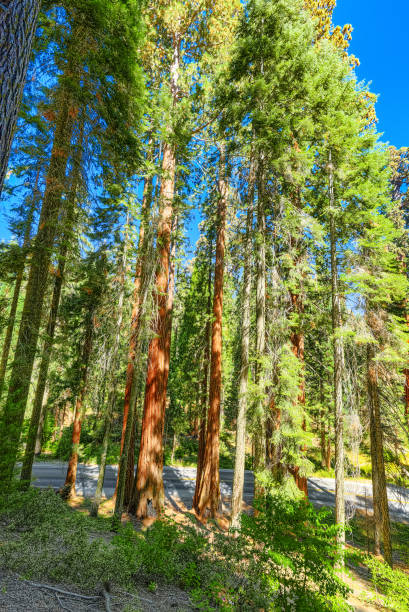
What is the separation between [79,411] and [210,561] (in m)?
9.29

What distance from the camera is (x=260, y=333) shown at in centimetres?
908

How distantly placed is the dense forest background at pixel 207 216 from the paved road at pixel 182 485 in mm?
3715

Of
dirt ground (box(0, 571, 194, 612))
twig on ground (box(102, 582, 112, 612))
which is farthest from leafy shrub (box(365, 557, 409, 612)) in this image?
twig on ground (box(102, 582, 112, 612))

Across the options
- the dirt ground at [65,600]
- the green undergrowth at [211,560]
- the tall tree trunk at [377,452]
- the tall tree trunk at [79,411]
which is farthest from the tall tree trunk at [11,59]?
the tall tree trunk at [377,452]

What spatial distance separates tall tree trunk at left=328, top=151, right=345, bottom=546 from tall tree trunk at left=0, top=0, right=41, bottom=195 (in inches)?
366

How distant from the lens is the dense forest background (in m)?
7.25

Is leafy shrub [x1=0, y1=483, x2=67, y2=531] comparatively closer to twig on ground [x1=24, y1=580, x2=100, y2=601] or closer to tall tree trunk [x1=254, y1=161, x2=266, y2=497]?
twig on ground [x1=24, y1=580, x2=100, y2=601]

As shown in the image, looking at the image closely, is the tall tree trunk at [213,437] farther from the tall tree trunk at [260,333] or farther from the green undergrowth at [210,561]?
the green undergrowth at [210,561]

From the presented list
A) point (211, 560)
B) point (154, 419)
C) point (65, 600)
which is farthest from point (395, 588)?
point (65, 600)

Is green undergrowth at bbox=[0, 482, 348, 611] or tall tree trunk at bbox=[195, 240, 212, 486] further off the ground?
tall tree trunk at bbox=[195, 240, 212, 486]

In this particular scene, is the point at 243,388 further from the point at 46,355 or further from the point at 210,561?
the point at 46,355

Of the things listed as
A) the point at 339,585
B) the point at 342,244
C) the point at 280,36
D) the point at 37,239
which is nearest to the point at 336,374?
the point at 342,244

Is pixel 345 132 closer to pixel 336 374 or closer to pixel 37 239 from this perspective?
pixel 336 374

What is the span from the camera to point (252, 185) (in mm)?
9625
